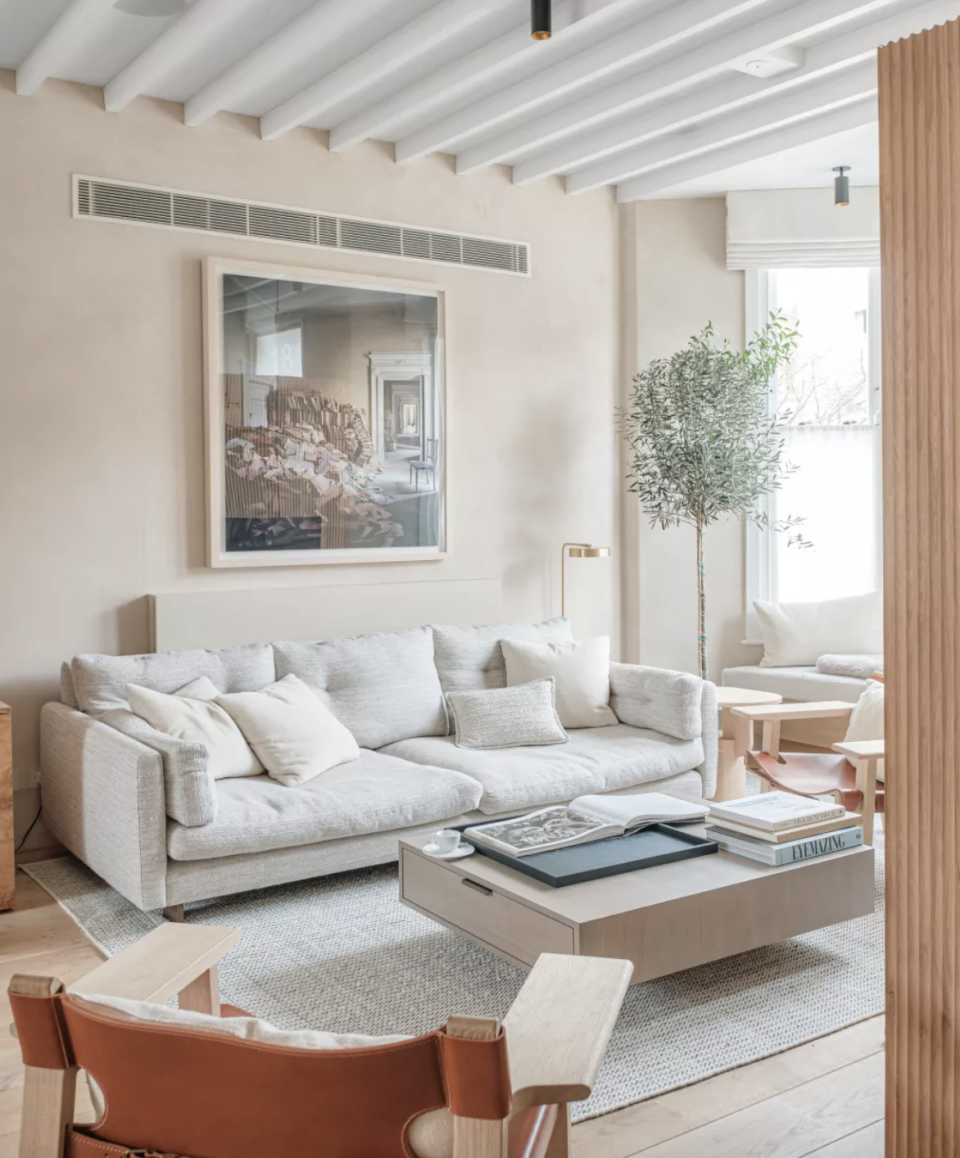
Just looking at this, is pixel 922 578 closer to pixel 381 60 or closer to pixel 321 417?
pixel 381 60

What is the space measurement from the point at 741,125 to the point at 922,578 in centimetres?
346

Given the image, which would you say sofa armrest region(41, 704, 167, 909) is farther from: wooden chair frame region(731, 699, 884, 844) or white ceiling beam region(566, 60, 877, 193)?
white ceiling beam region(566, 60, 877, 193)

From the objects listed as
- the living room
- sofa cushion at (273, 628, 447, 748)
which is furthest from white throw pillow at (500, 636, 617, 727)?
sofa cushion at (273, 628, 447, 748)

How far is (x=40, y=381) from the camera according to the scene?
421 centimetres

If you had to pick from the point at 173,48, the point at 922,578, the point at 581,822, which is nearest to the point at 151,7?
the point at 173,48

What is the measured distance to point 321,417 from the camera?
4824 millimetres

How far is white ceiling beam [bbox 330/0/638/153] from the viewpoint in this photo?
11.9 ft

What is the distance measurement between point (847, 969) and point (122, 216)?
147 inches

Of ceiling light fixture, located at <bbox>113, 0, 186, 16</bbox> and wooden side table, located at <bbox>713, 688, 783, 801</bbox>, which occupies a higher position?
ceiling light fixture, located at <bbox>113, 0, 186, 16</bbox>

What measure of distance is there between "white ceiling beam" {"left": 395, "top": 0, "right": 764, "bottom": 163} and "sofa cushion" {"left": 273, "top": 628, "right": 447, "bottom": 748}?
7.09 feet

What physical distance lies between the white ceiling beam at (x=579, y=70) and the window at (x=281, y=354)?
1.02 meters

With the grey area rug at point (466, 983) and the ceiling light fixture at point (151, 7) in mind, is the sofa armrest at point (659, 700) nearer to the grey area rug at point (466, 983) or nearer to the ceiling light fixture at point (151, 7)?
the grey area rug at point (466, 983)

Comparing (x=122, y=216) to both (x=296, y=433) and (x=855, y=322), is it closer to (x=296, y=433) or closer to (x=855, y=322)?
(x=296, y=433)

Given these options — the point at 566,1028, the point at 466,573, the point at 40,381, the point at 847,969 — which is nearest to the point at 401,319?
the point at 466,573
